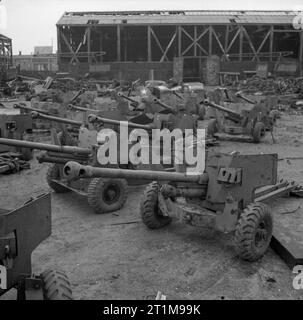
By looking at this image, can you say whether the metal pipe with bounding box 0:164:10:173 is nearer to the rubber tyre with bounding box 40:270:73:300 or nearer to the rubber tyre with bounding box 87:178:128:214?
the rubber tyre with bounding box 87:178:128:214

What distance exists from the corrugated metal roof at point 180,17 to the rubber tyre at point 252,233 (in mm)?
37577

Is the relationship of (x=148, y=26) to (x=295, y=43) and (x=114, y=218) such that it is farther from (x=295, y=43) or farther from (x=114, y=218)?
(x=114, y=218)

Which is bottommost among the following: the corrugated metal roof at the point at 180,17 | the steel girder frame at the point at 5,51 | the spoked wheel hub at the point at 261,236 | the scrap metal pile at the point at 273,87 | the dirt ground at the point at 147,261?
the dirt ground at the point at 147,261

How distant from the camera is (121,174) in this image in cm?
502

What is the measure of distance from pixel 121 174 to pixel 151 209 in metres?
1.35

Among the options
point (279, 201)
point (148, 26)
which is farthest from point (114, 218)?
point (148, 26)

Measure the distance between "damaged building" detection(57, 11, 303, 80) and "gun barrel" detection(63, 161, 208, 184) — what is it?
116 ft

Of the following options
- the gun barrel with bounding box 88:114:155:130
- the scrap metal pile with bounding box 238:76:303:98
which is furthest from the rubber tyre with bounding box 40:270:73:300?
the scrap metal pile with bounding box 238:76:303:98

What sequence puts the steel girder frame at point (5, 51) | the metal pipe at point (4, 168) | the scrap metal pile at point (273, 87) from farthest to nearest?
the steel girder frame at point (5, 51) → the scrap metal pile at point (273, 87) → the metal pipe at point (4, 168)

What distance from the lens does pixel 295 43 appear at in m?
42.2

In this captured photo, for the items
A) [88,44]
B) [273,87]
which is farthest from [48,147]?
[88,44]

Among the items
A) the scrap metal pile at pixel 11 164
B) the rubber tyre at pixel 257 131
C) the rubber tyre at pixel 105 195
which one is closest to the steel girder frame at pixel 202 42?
the rubber tyre at pixel 257 131

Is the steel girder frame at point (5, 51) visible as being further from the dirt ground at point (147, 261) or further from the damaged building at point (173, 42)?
the dirt ground at point (147, 261)

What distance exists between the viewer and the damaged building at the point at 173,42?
4028cm
